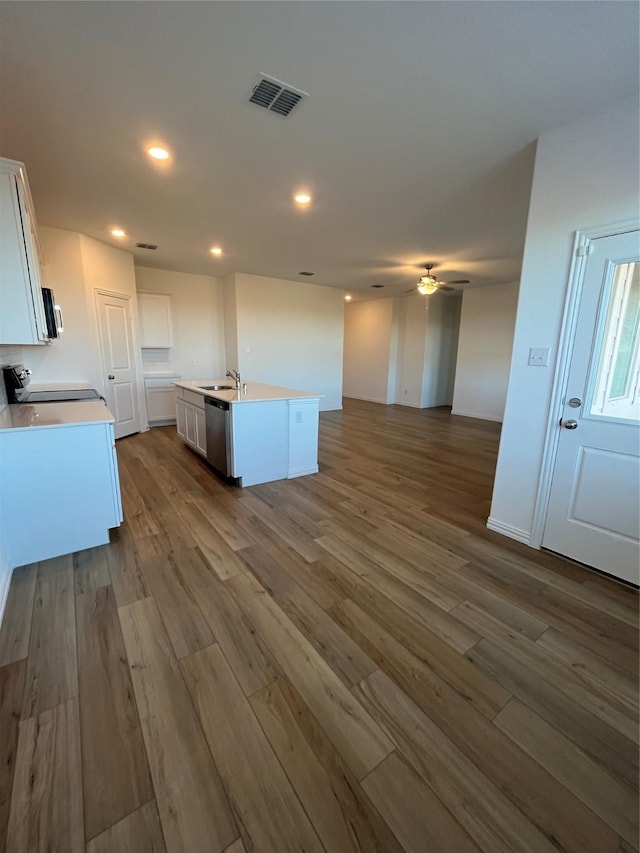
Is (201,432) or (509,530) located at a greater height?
(201,432)

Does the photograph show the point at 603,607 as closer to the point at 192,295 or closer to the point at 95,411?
the point at 95,411

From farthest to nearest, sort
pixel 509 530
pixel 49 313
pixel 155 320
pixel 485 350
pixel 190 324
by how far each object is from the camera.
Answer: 1. pixel 485 350
2. pixel 190 324
3. pixel 155 320
4. pixel 49 313
5. pixel 509 530

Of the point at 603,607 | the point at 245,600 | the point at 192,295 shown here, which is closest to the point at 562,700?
the point at 603,607

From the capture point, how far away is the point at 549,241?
7.38ft

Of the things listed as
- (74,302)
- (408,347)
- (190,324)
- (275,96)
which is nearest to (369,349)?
(408,347)

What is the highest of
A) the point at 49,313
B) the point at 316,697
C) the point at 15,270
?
the point at 15,270

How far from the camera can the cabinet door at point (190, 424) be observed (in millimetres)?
4291

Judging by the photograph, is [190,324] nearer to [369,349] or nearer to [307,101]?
[369,349]

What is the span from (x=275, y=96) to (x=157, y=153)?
1083mm

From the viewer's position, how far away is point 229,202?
3.33 m

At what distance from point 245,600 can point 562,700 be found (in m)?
1.52

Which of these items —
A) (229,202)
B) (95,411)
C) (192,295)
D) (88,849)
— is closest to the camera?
(88,849)

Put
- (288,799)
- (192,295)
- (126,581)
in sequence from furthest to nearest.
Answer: (192,295) → (126,581) → (288,799)

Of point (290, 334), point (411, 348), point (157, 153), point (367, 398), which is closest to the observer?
point (157, 153)
